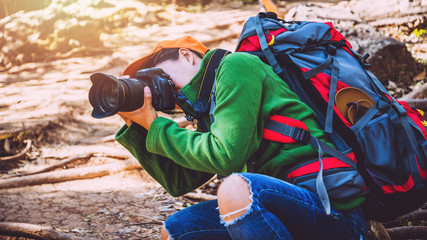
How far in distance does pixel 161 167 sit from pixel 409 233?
1.48 meters

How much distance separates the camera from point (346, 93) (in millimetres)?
1411

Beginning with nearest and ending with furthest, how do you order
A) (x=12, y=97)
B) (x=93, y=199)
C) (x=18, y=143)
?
1. (x=93, y=199)
2. (x=18, y=143)
3. (x=12, y=97)

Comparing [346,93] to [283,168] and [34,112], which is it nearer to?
[283,168]

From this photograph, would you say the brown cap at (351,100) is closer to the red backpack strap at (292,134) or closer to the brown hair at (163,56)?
the red backpack strap at (292,134)

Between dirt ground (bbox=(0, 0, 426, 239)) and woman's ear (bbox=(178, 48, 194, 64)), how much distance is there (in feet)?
4.31

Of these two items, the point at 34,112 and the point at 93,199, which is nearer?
the point at 93,199

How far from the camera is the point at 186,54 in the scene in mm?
1839

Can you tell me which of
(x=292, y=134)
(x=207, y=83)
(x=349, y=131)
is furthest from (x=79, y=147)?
(x=349, y=131)

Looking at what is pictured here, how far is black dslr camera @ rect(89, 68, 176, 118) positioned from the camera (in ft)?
5.32

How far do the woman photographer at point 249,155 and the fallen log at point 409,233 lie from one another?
946 mm

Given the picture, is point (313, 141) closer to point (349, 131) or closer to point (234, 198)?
point (349, 131)

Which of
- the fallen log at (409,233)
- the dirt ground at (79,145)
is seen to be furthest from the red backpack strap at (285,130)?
the dirt ground at (79,145)

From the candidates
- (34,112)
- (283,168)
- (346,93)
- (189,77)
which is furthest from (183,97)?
(34,112)

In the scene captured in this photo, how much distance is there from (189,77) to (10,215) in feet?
6.40
